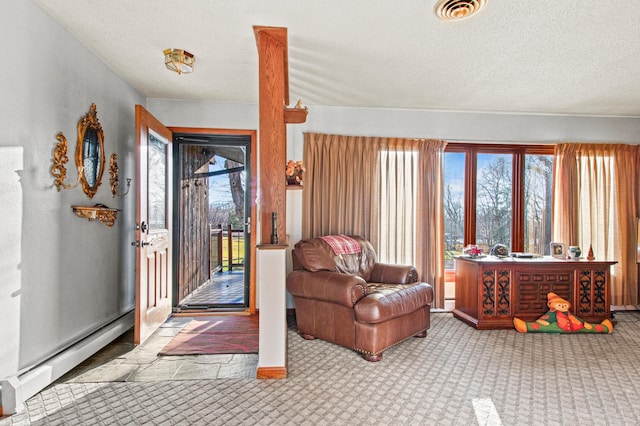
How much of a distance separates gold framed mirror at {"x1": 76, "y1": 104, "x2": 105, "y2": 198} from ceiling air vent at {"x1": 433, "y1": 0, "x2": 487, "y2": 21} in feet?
8.51

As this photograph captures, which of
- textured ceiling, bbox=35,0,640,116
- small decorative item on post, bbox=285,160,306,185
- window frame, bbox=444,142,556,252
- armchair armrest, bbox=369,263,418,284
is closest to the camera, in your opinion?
textured ceiling, bbox=35,0,640,116

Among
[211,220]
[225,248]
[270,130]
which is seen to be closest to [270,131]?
[270,130]

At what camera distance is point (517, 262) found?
11.2 feet

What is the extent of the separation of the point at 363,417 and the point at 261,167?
5.34 ft

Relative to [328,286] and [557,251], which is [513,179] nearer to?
[557,251]

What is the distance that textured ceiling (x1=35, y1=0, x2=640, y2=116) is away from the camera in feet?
6.93

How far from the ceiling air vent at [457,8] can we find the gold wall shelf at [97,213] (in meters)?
2.75

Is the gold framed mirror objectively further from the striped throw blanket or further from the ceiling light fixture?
the striped throw blanket

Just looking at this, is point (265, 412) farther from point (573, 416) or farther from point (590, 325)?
point (590, 325)

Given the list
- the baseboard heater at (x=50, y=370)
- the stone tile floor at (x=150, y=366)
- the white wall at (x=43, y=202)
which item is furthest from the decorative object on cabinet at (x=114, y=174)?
the stone tile floor at (x=150, y=366)

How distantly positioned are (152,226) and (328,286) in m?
1.79

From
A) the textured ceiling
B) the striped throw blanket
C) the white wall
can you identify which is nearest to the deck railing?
the textured ceiling

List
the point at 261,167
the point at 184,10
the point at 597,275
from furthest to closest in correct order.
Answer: the point at 597,275
the point at 261,167
the point at 184,10

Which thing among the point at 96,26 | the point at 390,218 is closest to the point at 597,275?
the point at 390,218
